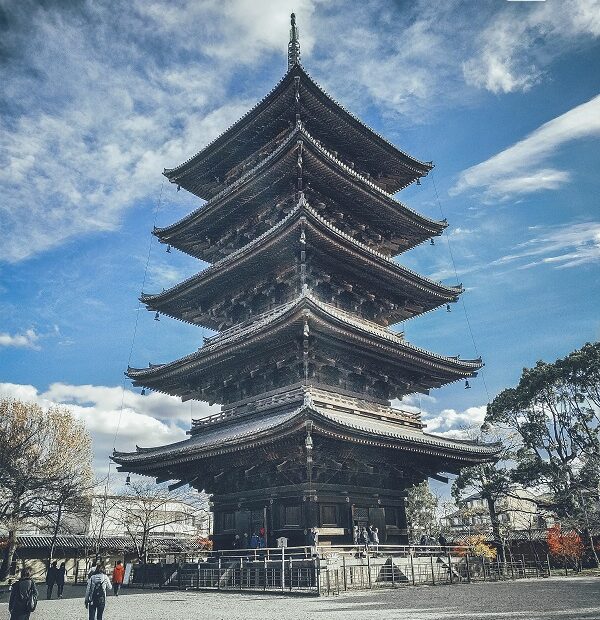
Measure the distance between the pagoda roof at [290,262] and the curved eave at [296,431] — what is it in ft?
22.9

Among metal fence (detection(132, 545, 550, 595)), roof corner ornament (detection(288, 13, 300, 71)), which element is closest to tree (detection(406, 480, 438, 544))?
metal fence (detection(132, 545, 550, 595))

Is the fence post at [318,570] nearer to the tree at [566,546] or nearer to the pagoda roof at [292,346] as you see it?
the pagoda roof at [292,346]

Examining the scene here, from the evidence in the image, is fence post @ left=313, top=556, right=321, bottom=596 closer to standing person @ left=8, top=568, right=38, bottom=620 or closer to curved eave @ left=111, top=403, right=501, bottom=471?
curved eave @ left=111, top=403, right=501, bottom=471

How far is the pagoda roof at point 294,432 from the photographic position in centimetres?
1780

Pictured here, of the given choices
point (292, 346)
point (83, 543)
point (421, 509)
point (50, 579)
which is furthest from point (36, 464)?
point (421, 509)

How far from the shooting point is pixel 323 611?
36.4 ft

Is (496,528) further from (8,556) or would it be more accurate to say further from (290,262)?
(8,556)

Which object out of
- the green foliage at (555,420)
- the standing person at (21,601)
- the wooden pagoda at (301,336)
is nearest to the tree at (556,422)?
the green foliage at (555,420)

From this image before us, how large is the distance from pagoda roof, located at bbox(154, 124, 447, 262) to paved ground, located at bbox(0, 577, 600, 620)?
1777cm

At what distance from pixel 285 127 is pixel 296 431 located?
56.9 feet

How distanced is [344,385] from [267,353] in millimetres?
3750

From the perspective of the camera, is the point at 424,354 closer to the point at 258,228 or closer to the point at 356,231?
the point at 356,231

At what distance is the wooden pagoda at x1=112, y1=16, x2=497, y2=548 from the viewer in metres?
20.1

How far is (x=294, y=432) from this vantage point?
17.8 metres
